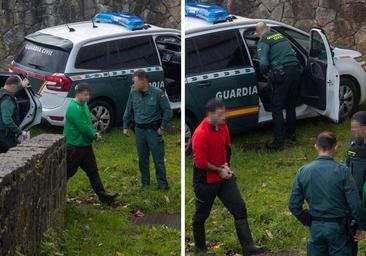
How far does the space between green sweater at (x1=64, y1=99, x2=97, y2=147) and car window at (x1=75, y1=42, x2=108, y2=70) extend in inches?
115

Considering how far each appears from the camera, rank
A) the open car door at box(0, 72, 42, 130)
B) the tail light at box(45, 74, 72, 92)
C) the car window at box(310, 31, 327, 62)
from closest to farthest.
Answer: the open car door at box(0, 72, 42, 130) → the car window at box(310, 31, 327, 62) → the tail light at box(45, 74, 72, 92)

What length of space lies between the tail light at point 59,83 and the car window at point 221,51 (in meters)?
2.01

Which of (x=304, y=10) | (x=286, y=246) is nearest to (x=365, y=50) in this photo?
(x=304, y=10)

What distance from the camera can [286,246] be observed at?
7754 millimetres

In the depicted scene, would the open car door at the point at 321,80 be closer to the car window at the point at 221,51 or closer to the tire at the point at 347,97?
the tire at the point at 347,97

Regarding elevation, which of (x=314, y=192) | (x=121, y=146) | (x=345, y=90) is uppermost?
(x=314, y=192)

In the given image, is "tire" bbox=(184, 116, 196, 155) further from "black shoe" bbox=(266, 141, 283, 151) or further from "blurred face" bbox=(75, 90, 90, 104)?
"blurred face" bbox=(75, 90, 90, 104)

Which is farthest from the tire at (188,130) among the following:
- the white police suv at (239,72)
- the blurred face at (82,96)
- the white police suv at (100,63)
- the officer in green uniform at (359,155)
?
the officer in green uniform at (359,155)

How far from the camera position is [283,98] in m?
10.8

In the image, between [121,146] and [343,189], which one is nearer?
[343,189]

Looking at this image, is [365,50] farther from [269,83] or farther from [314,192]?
[314,192]

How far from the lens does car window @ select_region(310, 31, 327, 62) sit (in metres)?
Answer: 10.9

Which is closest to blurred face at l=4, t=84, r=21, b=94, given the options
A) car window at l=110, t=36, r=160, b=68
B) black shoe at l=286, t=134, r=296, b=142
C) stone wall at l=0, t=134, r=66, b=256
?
stone wall at l=0, t=134, r=66, b=256

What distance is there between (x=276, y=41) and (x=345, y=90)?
173 cm
